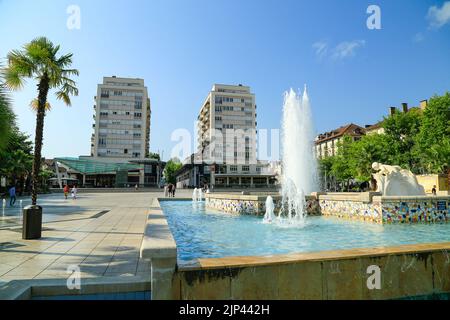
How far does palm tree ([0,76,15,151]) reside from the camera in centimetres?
602

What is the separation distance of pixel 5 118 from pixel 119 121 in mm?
75953

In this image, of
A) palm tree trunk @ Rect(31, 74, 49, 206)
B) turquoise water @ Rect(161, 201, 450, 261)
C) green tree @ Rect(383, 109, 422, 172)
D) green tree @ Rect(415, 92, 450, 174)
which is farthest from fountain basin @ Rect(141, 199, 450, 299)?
green tree @ Rect(383, 109, 422, 172)

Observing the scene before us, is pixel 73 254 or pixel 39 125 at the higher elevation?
pixel 39 125

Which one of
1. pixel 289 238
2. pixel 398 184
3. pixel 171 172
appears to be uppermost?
pixel 171 172

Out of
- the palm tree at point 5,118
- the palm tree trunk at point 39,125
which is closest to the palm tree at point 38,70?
the palm tree trunk at point 39,125

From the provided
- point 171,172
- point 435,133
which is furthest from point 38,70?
point 171,172

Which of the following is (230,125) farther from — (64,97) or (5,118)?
(5,118)

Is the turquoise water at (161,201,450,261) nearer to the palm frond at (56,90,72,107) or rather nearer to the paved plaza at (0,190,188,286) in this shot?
the paved plaza at (0,190,188,286)

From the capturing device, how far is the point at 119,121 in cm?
7788

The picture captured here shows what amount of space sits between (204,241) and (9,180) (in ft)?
133

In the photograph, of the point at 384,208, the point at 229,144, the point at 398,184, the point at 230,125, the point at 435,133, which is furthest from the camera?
the point at 230,125

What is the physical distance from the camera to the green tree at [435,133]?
113 feet
